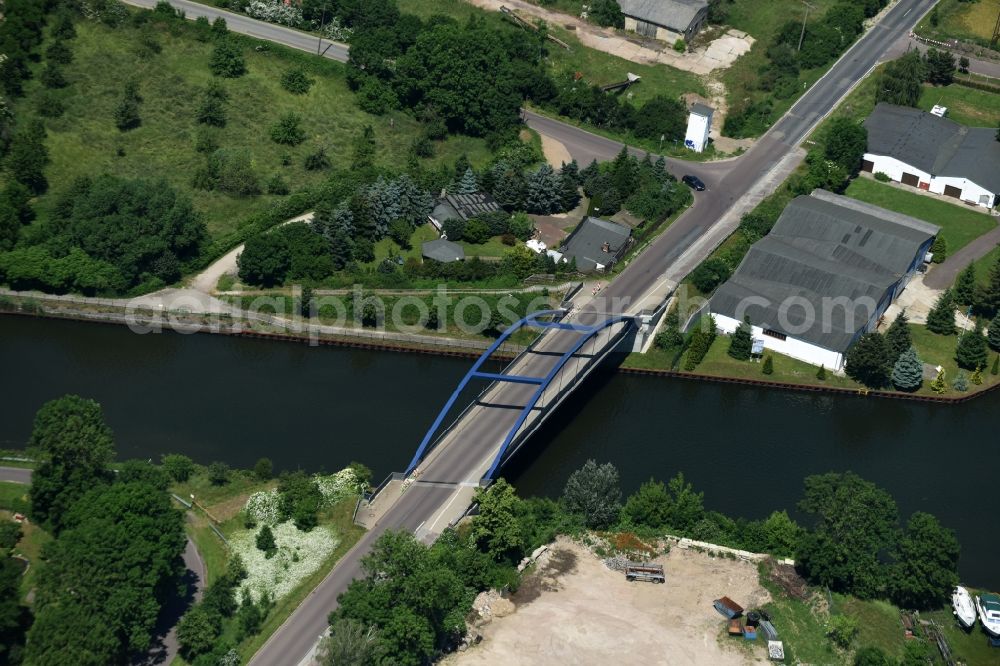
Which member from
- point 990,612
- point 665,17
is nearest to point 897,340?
point 990,612

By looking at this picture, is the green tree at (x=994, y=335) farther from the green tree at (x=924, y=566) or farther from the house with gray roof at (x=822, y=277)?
the green tree at (x=924, y=566)

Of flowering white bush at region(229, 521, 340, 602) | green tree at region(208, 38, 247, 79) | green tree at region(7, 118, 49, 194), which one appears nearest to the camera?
flowering white bush at region(229, 521, 340, 602)

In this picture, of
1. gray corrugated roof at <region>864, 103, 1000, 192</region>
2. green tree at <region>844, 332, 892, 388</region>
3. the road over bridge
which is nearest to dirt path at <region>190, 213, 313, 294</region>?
the road over bridge

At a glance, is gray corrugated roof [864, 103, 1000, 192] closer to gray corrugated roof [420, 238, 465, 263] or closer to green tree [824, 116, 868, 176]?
green tree [824, 116, 868, 176]

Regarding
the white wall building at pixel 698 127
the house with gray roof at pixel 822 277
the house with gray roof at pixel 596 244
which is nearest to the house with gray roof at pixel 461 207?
the house with gray roof at pixel 596 244

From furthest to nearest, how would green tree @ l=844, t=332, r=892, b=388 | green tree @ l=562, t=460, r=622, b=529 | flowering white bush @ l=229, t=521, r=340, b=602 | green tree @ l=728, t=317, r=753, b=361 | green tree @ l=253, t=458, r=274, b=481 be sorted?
green tree @ l=728, t=317, r=753, b=361 → green tree @ l=844, t=332, r=892, b=388 → green tree @ l=253, t=458, r=274, b=481 → green tree @ l=562, t=460, r=622, b=529 → flowering white bush @ l=229, t=521, r=340, b=602
